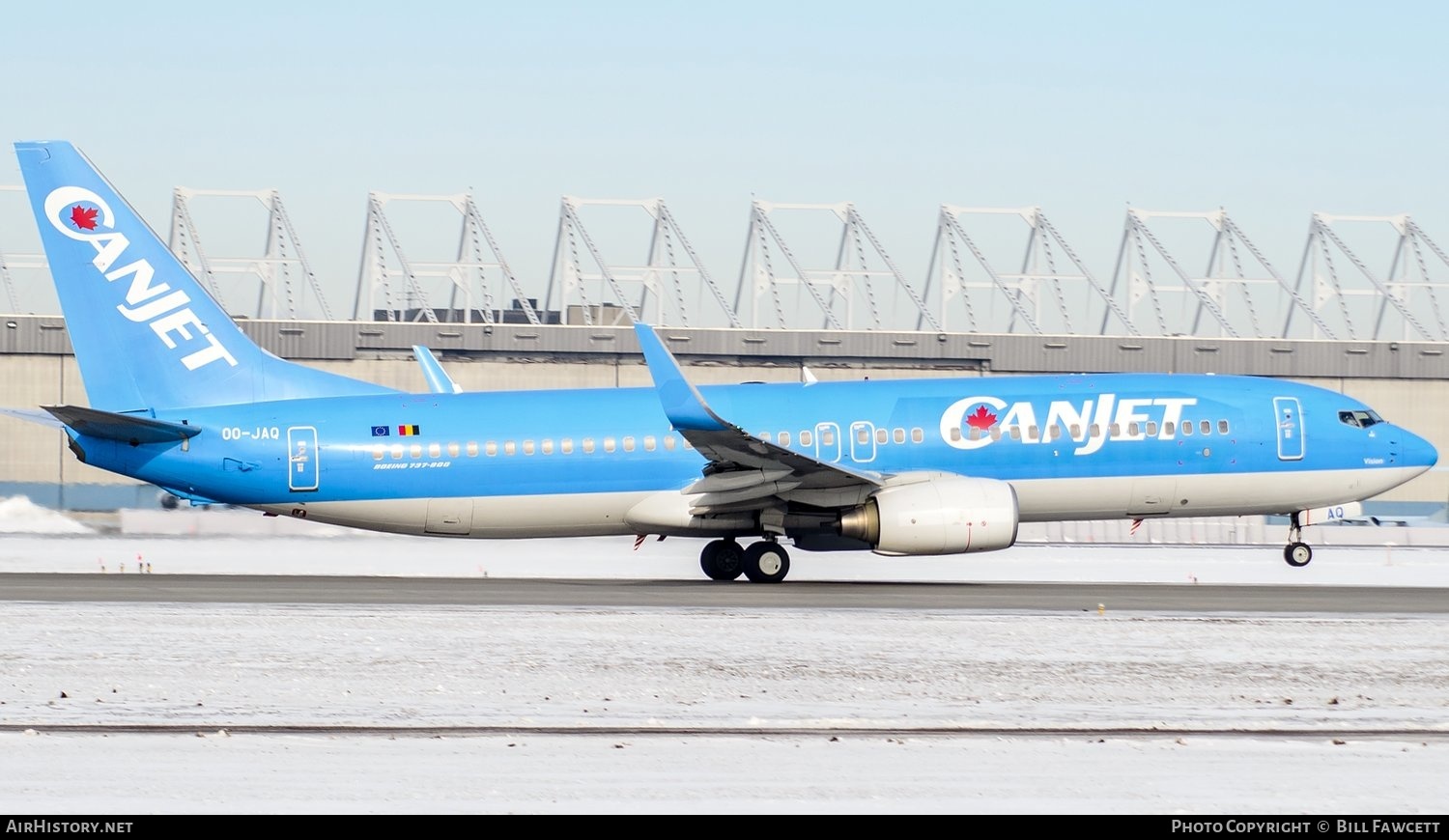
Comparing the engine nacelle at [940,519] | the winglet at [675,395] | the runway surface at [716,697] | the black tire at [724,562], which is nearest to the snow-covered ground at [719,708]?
the runway surface at [716,697]

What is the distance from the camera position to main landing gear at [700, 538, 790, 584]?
31.7 meters

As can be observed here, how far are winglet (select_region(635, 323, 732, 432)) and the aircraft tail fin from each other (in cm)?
854

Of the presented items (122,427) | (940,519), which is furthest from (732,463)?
(122,427)

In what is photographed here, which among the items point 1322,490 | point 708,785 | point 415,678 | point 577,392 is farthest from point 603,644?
point 1322,490

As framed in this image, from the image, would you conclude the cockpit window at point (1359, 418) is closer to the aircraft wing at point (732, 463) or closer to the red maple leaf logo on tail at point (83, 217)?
the aircraft wing at point (732, 463)

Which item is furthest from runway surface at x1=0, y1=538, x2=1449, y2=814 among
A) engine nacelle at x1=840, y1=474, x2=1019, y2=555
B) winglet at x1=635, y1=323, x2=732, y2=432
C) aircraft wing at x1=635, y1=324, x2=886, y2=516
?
winglet at x1=635, y1=323, x2=732, y2=432

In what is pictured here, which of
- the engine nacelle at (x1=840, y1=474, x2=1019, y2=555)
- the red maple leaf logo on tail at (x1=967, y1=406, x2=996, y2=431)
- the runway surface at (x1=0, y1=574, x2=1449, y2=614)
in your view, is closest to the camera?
the runway surface at (x1=0, y1=574, x2=1449, y2=614)

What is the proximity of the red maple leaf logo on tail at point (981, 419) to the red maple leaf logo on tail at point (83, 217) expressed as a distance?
57.3 ft

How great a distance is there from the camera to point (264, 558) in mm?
38500

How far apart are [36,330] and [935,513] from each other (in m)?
61.1

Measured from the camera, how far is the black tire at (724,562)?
105 ft

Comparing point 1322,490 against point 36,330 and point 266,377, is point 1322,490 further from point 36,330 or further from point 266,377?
point 36,330

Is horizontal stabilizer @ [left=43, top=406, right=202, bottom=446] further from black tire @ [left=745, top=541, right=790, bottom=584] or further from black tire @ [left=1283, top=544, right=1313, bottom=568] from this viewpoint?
black tire @ [left=1283, top=544, right=1313, bottom=568]

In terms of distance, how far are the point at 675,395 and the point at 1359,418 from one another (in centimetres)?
1543
